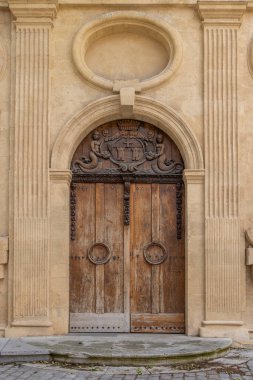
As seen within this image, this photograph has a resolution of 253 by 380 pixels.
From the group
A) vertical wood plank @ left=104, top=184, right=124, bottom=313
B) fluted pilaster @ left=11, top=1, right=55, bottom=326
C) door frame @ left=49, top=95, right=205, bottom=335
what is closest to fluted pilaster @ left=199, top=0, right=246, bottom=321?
door frame @ left=49, top=95, right=205, bottom=335

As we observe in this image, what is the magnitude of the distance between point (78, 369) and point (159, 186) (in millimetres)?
3065

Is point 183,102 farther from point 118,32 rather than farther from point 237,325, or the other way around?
point 237,325

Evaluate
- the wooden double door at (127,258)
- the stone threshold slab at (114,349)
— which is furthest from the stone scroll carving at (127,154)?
the stone threshold slab at (114,349)

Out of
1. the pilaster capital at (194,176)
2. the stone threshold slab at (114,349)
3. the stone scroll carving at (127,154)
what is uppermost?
the stone scroll carving at (127,154)

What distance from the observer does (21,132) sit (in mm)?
9086

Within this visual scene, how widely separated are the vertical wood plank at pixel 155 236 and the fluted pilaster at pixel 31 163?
156 cm

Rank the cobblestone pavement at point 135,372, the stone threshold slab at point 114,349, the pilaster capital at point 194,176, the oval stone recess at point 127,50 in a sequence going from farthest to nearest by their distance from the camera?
the oval stone recess at point 127,50
the pilaster capital at point 194,176
the stone threshold slab at point 114,349
the cobblestone pavement at point 135,372

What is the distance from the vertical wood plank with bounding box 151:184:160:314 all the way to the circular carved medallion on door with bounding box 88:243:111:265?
70 cm

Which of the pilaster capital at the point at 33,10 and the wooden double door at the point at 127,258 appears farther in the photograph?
the wooden double door at the point at 127,258

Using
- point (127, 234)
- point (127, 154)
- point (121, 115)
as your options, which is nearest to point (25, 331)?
point (127, 234)

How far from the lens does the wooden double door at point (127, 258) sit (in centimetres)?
925

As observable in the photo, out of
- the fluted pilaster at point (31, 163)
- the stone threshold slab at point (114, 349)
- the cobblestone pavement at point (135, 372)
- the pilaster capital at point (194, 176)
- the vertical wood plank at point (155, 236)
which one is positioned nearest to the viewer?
the cobblestone pavement at point (135, 372)

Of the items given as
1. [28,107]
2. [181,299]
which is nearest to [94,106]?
[28,107]

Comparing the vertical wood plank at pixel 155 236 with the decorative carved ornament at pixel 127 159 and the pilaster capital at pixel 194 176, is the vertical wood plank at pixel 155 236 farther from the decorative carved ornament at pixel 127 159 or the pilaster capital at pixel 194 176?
the pilaster capital at pixel 194 176
